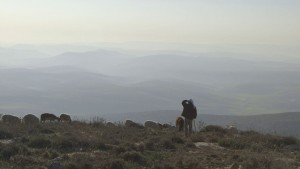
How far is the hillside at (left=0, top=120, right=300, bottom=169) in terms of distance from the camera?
11.9 meters

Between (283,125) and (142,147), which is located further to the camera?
(283,125)

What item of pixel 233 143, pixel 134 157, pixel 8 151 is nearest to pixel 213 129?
pixel 233 143

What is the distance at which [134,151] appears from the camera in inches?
531

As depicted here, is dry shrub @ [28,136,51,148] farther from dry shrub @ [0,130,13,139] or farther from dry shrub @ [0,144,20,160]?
dry shrub @ [0,130,13,139]

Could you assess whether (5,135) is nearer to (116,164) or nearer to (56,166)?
(56,166)

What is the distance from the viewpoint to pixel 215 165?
1257 centimetres

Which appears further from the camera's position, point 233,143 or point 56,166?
point 233,143

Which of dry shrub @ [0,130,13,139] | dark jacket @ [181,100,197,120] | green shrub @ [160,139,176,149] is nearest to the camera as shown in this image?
green shrub @ [160,139,176,149]

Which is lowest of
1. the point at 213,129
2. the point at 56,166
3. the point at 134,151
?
the point at 56,166

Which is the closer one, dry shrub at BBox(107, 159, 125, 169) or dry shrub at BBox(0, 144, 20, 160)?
dry shrub at BBox(107, 159, 125, 169)

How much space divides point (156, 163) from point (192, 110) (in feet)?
23.1

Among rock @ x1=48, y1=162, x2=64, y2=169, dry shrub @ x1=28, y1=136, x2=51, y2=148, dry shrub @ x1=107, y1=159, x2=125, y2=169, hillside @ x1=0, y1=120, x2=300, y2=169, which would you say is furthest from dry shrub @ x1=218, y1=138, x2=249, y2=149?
rock @ x1=48, y1=162, x2=64, y2=169

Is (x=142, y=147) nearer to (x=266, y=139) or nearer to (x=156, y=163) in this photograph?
(x=156, y=163)

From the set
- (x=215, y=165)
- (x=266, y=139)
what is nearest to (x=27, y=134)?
(x=215, y=165)
